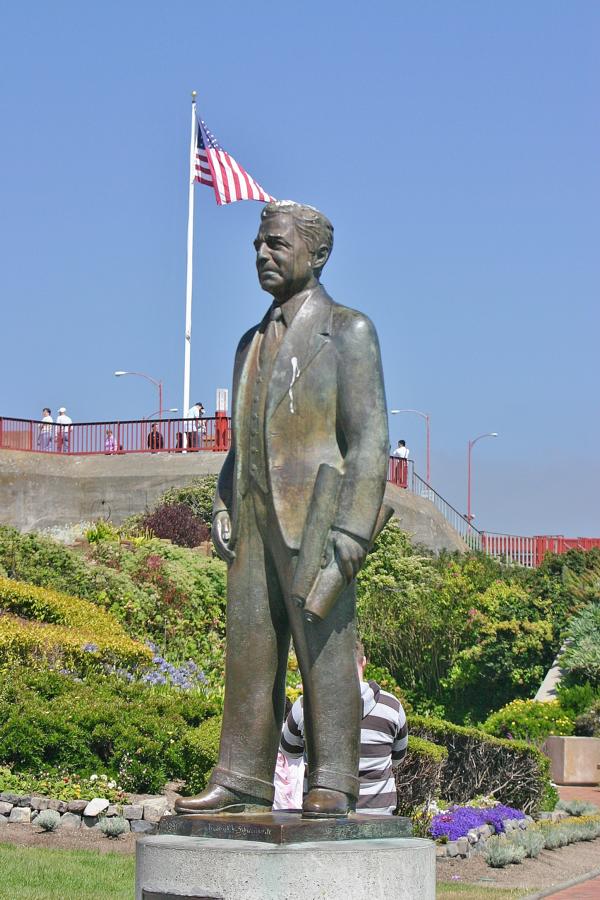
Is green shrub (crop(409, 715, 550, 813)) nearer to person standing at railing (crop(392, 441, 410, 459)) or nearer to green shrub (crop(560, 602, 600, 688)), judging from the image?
green shrub (crop(560, 602, 600, 688))

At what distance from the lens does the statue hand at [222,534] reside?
6.46 meters

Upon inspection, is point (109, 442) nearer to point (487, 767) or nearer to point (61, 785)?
point (487, 767)

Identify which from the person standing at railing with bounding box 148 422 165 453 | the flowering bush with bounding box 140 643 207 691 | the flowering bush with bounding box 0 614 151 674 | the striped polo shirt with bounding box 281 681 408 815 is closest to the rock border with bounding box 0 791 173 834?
the flowering bush with bounding box 0 614 151 674

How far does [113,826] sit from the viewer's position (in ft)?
36.1

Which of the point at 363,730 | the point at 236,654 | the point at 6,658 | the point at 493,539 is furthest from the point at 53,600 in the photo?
the point at 493,539

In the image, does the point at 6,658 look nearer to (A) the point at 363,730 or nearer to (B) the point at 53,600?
(B) the point at 53,600

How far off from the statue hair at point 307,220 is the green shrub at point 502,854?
6.60m

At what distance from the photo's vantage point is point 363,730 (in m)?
8.08

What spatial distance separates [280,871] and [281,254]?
2593 mm

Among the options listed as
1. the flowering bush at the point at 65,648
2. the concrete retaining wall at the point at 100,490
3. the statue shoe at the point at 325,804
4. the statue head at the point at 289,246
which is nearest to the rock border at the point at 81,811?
the flowering bush at the point at 65,648

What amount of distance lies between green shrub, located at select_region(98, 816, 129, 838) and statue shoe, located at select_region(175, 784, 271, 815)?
495cm

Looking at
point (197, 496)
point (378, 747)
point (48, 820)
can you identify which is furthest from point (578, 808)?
point (197, 496)

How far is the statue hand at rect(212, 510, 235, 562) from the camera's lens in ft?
21.2

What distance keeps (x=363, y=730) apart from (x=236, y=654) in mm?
1914
